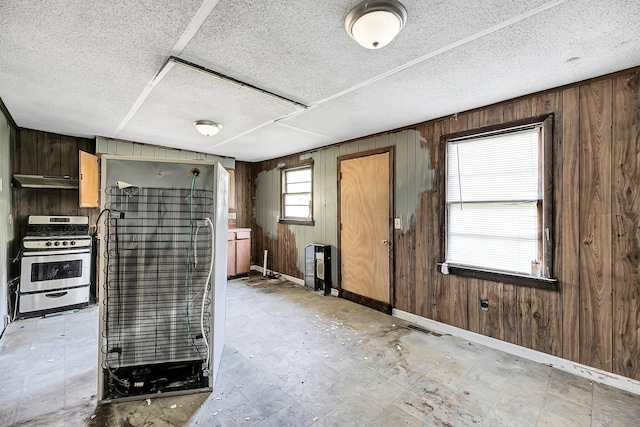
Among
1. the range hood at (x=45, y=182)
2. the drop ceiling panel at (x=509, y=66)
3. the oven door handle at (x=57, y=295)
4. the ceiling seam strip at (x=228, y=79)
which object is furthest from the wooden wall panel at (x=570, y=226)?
the range hood at (x=45, y=182)

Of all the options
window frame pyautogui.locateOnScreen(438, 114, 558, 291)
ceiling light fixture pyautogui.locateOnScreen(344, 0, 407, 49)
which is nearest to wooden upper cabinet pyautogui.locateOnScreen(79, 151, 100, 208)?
ceiling light fixture pyautogui.locateOnScreen(344, 0, 407, 49)

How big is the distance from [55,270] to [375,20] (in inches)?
174

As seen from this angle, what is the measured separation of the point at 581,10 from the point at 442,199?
1859mm

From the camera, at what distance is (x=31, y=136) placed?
376cm

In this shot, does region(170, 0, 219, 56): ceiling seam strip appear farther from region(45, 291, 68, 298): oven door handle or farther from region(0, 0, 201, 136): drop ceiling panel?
region(45, 291, 68, 298): oven door handle

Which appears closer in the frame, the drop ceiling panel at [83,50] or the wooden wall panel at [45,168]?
the drop ceiling panel at [83,50]

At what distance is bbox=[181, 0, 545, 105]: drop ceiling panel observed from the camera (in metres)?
1.45

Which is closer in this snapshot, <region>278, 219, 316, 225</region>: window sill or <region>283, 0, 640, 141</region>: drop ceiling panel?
<region>283, 0, 640, 141</region>: drop ceiling panel

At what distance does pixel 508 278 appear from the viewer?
2.64m

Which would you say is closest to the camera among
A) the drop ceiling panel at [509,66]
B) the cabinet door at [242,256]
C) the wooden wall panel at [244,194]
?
the drop ceiling panel at [509,66]

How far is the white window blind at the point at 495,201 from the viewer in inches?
100

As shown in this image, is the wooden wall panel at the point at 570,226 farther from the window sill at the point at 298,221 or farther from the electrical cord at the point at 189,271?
the window sill at the point at 298,221

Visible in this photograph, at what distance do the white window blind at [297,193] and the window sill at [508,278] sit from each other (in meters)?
2.62

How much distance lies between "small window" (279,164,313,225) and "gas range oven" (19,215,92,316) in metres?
2.99
